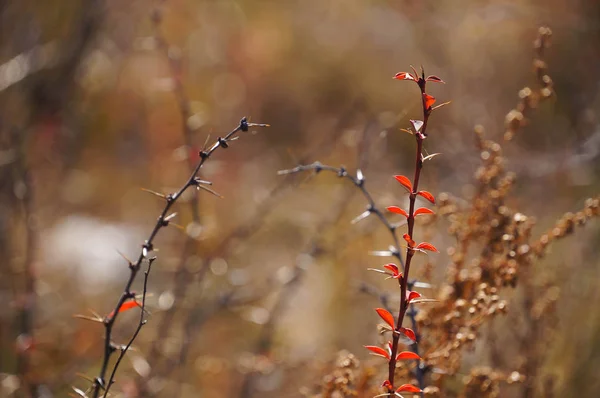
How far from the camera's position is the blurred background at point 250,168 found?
210cm

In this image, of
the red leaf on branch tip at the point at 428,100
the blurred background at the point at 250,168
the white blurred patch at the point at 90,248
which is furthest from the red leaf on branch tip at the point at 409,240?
the white blurred patch at the point at 90,248

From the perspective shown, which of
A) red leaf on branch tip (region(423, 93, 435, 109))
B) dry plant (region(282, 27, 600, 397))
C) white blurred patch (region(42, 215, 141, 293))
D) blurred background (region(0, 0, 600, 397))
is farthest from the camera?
white blurred patch (region(42, 215, 141, 293))

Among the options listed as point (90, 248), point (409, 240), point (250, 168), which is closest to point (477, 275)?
point (409, 240)

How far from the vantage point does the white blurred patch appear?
141 inches

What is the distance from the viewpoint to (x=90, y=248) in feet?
12.6

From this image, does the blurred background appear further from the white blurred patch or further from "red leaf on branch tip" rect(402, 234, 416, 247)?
"red leaf on branch tip" rect(402, 234, 416, 247)

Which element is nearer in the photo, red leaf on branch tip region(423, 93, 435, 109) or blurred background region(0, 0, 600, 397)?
red leaf on branch tip region(423, 93, 435, 109)

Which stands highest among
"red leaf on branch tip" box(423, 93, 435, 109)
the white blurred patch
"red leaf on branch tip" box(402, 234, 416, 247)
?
the white blurred patch

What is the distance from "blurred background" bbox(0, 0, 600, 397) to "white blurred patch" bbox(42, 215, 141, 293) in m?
0.01

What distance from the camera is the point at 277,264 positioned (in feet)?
12.2

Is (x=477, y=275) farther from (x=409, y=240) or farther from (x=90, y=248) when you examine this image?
(x=90, y=248)

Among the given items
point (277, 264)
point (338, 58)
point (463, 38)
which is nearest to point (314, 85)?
point (338, 58)

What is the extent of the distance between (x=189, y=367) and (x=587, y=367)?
143 centimetres

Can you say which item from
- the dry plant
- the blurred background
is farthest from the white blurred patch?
the dry plant
